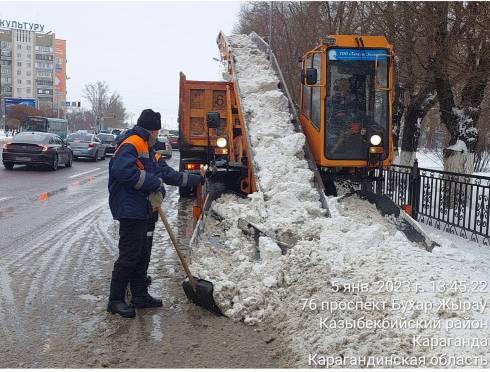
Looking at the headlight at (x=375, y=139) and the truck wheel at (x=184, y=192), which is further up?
the headlight at (x=375, y=139)

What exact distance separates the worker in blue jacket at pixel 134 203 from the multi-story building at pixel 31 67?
450 feet

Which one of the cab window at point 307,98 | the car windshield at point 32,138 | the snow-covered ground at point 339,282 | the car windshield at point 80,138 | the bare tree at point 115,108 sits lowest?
the snow-covered ground at point 339,282

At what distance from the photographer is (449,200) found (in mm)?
9875

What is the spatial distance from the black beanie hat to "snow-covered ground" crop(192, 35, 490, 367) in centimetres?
164

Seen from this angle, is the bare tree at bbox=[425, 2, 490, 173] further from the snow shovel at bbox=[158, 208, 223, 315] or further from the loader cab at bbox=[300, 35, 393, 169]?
the snow shovel at bbox=[158, 208, 223, 315]

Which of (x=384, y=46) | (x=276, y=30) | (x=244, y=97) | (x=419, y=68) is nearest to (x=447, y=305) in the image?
(x=384, y=46)

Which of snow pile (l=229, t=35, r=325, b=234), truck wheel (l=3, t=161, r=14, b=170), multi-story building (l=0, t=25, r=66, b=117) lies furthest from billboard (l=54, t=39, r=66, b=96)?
snow pile (l=229, t=35, r=325, b=234)

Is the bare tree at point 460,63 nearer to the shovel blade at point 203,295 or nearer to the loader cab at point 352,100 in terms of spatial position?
the loader cab at point 352,100

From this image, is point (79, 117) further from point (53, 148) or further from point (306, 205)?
point (306, 205)

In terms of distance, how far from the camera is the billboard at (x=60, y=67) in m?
138

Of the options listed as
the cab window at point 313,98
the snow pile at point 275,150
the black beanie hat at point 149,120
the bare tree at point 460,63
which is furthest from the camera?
the bare tree at point 460,63

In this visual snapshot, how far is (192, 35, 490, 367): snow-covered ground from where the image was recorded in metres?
3.88

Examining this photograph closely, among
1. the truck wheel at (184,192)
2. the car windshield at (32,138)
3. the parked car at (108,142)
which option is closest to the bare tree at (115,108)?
the parked car at (108,142)

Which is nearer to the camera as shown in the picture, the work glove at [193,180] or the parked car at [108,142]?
the work glove at [193,180]
